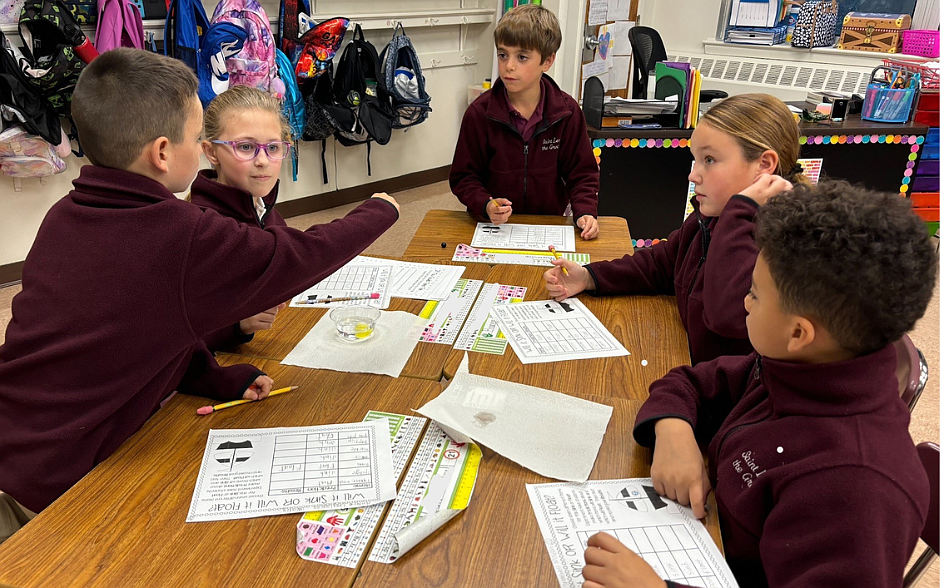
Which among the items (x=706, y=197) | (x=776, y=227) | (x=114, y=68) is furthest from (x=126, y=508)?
(x=706, y=197)

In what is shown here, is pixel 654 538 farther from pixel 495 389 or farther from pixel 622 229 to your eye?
pixel 622 229

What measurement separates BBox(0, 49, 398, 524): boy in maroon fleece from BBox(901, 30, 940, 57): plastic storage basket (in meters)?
4.80

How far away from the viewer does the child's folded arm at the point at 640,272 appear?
5.58ft

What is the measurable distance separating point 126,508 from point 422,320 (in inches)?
29.2

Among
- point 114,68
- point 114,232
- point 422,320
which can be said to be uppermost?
point 114,68

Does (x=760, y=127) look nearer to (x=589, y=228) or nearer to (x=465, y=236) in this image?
(x=589, y=228)

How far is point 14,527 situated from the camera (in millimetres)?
1239

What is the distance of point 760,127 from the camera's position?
60.7 inches

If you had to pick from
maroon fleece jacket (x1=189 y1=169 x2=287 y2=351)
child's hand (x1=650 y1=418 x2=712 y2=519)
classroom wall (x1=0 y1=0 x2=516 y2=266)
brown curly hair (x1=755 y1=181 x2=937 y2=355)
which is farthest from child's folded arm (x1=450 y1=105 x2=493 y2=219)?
classroom wall (x1=0 y1=0 x2=516 y2=266)

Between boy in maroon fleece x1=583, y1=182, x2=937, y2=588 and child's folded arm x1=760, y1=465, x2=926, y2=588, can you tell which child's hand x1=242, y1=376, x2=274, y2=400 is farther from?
child's folded arm x1=760, y1=465, x2=926, y2=588

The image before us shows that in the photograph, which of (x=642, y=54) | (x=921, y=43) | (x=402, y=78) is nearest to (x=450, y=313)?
(x=402, y=78)

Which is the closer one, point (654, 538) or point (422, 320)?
point (654, 538)

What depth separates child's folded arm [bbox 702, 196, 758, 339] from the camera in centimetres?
137

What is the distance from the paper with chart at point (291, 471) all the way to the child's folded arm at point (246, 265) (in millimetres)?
210
